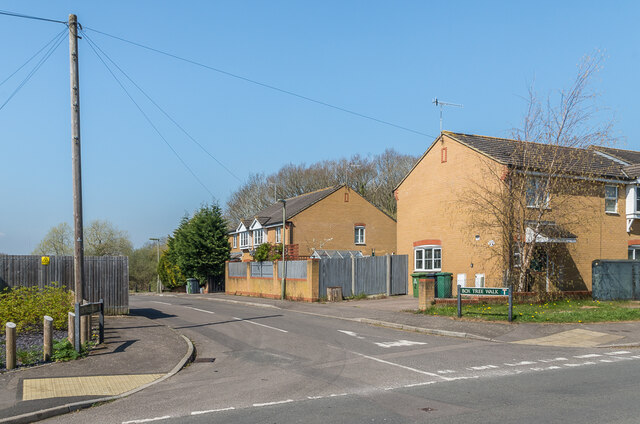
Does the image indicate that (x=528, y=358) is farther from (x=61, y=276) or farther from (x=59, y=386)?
(x=61, y=276)

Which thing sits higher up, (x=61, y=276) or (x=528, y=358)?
(x=61, y=276)

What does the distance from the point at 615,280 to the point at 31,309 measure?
73.1ft

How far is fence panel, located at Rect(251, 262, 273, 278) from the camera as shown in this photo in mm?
34341

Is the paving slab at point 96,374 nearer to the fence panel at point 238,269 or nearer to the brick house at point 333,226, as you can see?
the fence panel at point 238,269

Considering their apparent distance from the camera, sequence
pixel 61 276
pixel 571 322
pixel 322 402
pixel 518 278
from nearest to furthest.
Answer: pixel 322 402 < pixel 571 322 < pixel 61 276 < pixel 518 278

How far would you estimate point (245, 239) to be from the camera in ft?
174

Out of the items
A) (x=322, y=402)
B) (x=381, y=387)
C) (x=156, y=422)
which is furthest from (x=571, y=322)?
(x=156, y=422)

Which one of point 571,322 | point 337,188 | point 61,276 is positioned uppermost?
point 337,188

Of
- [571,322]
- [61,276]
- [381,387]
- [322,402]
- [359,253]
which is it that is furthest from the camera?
[359,253]

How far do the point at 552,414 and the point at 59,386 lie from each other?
7.68m

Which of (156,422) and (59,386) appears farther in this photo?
(59,386)

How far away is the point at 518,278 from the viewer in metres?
23.5

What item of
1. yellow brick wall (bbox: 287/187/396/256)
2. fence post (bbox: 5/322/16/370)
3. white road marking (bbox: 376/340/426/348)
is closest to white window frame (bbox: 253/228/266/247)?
yellow brick wall (bbox: 287/187/396/256)

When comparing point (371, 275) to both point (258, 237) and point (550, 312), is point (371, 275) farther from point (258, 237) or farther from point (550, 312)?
point (258, 237)
